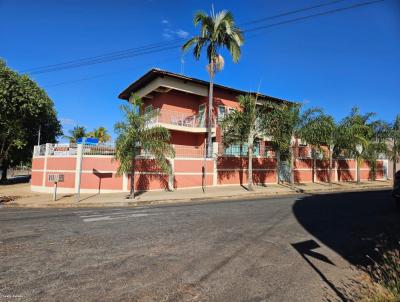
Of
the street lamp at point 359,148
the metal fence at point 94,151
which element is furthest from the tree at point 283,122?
the street lamp at point 359,148

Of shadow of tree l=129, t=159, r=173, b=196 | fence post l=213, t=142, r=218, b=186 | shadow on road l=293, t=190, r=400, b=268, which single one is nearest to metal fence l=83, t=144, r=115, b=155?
shadow of tree l=129, t=159, r=173, b=196

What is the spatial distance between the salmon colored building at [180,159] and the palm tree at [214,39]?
208 centimetres

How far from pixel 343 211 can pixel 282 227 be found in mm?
4038

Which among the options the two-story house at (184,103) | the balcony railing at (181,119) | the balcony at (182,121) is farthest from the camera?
the two-story house at (184,103)

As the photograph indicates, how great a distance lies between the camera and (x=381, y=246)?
6023mm

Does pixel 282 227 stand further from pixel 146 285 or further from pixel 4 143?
pixel 4 143

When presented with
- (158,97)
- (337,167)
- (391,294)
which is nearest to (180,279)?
(391,294)

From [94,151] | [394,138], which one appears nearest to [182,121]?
[94,151]

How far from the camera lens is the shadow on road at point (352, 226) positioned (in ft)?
19.8

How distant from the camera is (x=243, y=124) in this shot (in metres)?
18.6

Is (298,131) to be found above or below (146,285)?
above

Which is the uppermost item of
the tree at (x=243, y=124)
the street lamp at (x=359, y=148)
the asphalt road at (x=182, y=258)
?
the tree at (x=243, y=124)

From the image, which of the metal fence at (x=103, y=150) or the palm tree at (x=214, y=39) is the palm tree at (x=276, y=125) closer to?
the palm tree at (x=214, y=39)

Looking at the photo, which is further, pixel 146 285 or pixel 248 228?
pixel 248 228
